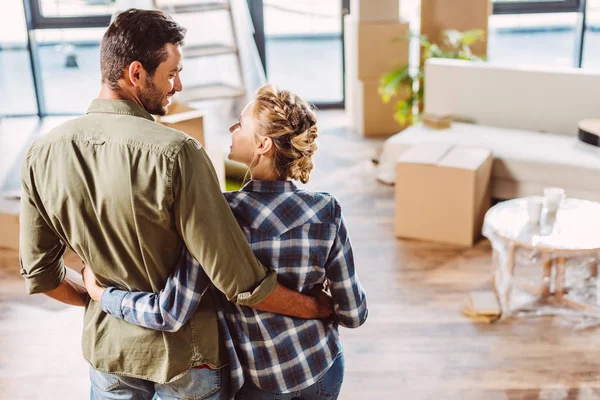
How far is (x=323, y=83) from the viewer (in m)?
7.79

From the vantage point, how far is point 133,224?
1.44 metres

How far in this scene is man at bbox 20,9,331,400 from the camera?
1.39m

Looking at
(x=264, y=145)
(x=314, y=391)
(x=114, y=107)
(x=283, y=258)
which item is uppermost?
(x=114, y=107)

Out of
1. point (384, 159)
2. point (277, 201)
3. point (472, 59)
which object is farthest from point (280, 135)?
point (472, 59)

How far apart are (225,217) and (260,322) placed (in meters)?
0.30

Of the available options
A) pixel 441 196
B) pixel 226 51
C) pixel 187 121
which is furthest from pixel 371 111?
pixel 187 121

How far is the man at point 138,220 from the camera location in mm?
1393

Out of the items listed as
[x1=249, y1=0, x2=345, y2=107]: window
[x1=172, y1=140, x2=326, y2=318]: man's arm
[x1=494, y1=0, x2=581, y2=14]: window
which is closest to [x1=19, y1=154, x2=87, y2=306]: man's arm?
[x1=172, y1=140, x2=326, y2=318]: man's arm

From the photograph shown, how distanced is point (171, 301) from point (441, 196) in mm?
3065

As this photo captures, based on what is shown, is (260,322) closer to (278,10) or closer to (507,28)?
(278,10)

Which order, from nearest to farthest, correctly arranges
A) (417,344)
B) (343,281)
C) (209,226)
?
(209,226)
(343,281)
(417,344)

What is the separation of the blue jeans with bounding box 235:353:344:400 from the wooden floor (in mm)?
1319

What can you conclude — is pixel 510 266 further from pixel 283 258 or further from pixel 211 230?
pixel 211 230

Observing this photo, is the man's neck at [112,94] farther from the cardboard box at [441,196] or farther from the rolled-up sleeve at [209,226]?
the cardboard box at [441,196]
